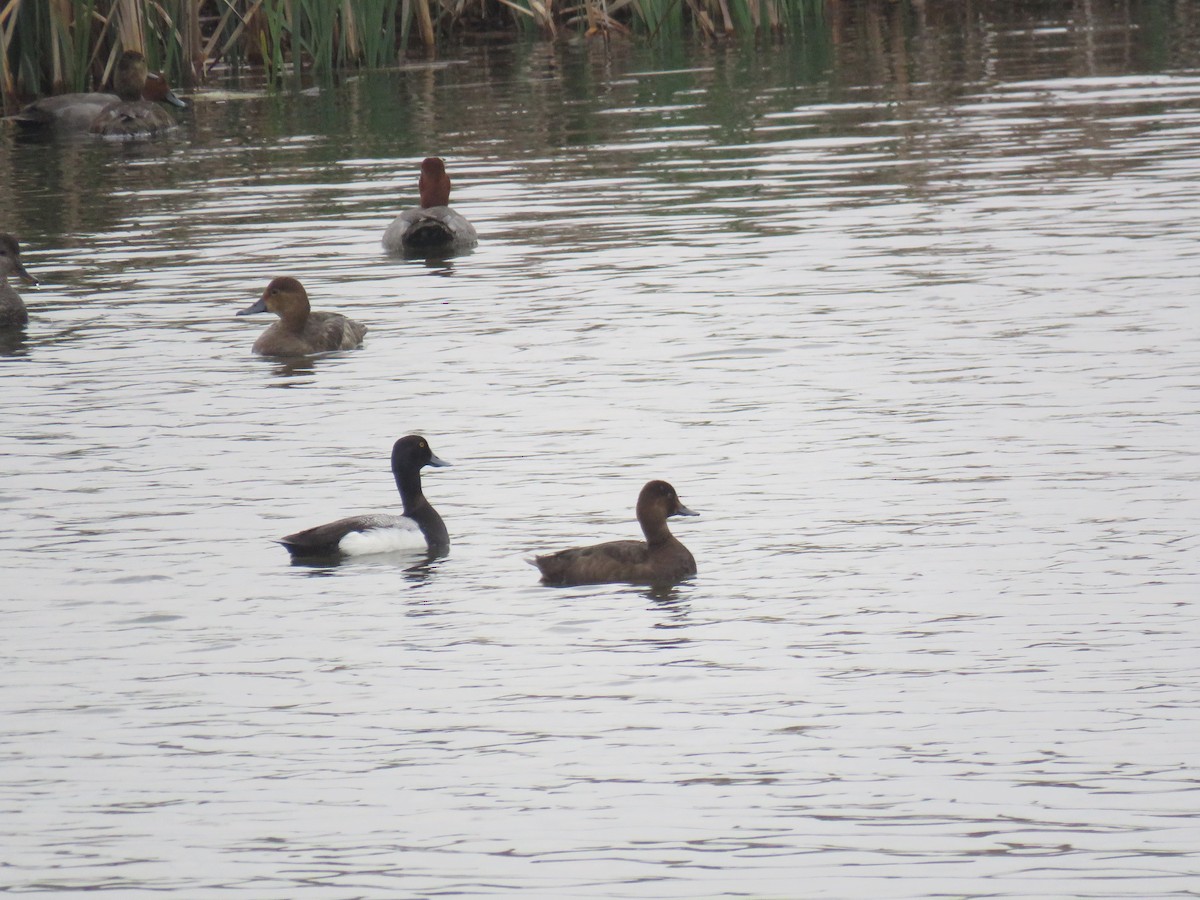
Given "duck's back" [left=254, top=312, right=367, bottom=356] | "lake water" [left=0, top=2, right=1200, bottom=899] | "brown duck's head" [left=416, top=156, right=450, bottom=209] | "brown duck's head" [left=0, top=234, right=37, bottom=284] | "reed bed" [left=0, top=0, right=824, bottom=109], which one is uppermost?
"reed bed" [left=0, top=0, right=824, bottom=109]

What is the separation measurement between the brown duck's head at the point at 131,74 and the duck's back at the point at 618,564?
806 inches

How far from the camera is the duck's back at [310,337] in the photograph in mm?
15328

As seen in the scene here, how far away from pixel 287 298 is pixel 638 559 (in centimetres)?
654

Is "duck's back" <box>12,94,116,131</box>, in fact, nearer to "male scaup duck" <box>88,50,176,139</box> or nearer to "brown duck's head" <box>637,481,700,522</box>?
"male scaup duck" <box>88,50,176,139</box>

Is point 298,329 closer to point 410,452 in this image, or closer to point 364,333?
point 364,333

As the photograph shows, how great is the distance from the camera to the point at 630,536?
34.2ft

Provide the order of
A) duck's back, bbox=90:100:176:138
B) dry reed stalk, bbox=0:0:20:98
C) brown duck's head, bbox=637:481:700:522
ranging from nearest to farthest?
1. brown duck's head, bbox=637:481:700:522
2. dry reed stalk, bbox=0:0:20:98
3. duck's back, bbox=90:100:176:138

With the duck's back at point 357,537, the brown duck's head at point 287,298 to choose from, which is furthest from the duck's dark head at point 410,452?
the brown duck's head at point 287,298

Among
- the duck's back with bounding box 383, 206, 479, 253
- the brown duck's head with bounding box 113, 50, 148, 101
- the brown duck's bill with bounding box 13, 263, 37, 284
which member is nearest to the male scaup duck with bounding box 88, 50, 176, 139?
the brown duck's head with bounding box 113, 50, 148, 101

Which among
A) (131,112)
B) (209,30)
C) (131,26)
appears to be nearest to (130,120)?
(131,112)

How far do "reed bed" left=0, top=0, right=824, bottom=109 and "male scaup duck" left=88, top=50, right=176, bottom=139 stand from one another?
52 cm

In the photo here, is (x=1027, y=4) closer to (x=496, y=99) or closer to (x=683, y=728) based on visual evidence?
(x=496, y=99)

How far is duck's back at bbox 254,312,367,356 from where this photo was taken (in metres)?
15.3

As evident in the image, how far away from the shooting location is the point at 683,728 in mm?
7801
